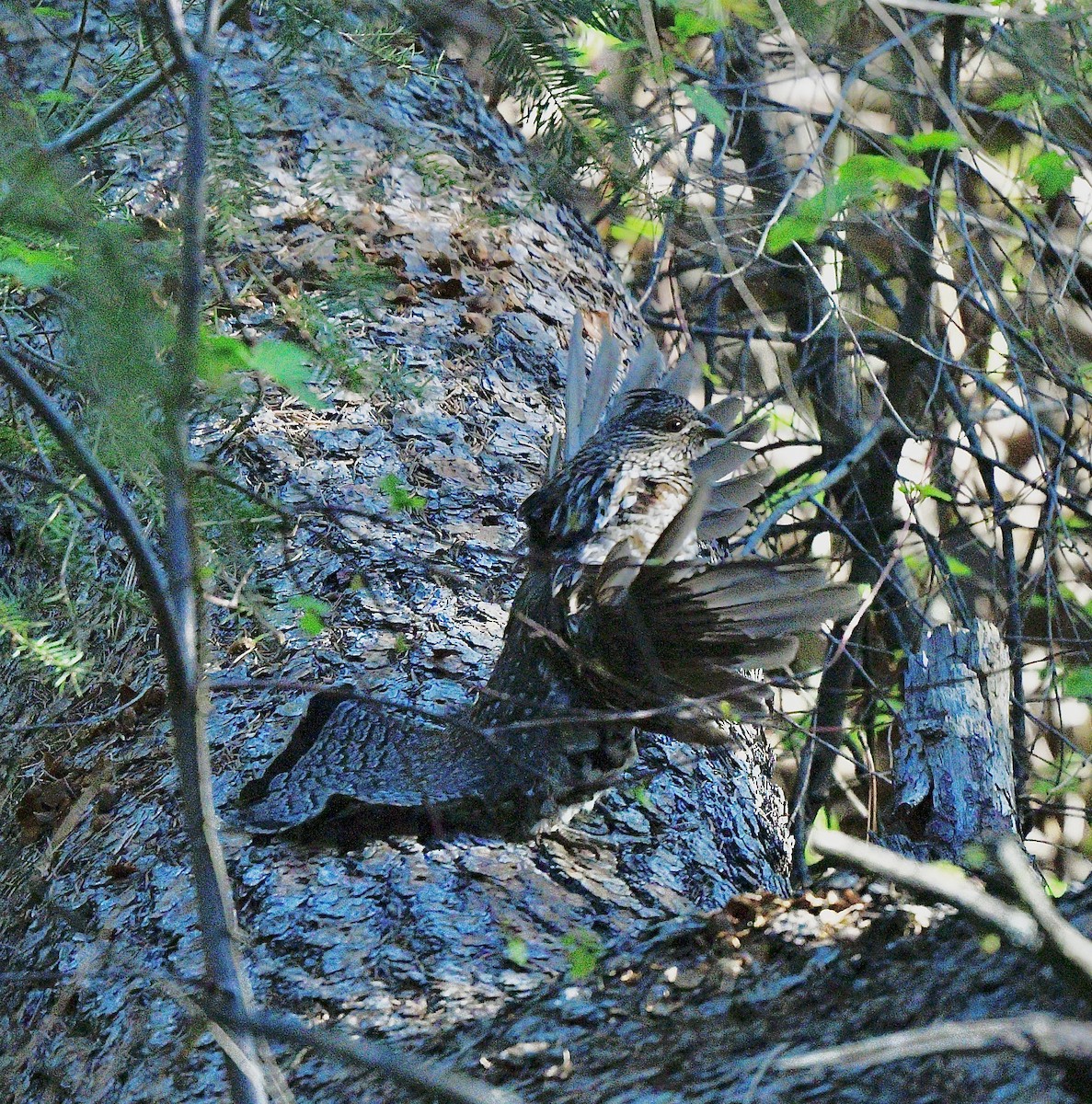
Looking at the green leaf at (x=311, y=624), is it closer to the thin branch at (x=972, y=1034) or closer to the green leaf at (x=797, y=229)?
the green leaf at (x=797, y=229)

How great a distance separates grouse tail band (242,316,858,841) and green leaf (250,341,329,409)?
768 mm

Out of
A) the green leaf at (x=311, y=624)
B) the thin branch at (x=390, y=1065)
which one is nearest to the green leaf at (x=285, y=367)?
the thin branch at (x=390, y=1065)

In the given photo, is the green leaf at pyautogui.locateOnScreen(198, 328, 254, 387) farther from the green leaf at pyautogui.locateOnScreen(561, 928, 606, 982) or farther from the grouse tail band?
the green leaf at pyautogui.locateOnScreen(561, 928, 606, 982)

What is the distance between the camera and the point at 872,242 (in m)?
5.67

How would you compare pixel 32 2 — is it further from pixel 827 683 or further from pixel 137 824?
pixel 827 683

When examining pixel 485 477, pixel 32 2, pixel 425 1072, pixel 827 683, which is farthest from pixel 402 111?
pixel 425 1072

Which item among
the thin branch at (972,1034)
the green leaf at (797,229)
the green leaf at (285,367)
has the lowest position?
the thin branch at (972,1034)

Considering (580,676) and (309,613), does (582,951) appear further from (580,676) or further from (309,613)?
(309,613)

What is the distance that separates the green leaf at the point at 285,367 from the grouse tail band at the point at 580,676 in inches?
30.2

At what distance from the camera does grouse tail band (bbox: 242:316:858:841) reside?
254cm

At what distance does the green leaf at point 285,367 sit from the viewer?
5.93ft

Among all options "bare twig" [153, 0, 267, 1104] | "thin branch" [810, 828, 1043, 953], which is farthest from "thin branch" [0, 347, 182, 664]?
"thin branch" [810, 828, 1043, 953]

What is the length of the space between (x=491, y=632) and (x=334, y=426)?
3.12 feet

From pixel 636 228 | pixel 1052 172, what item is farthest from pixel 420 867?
pixel 636 228
